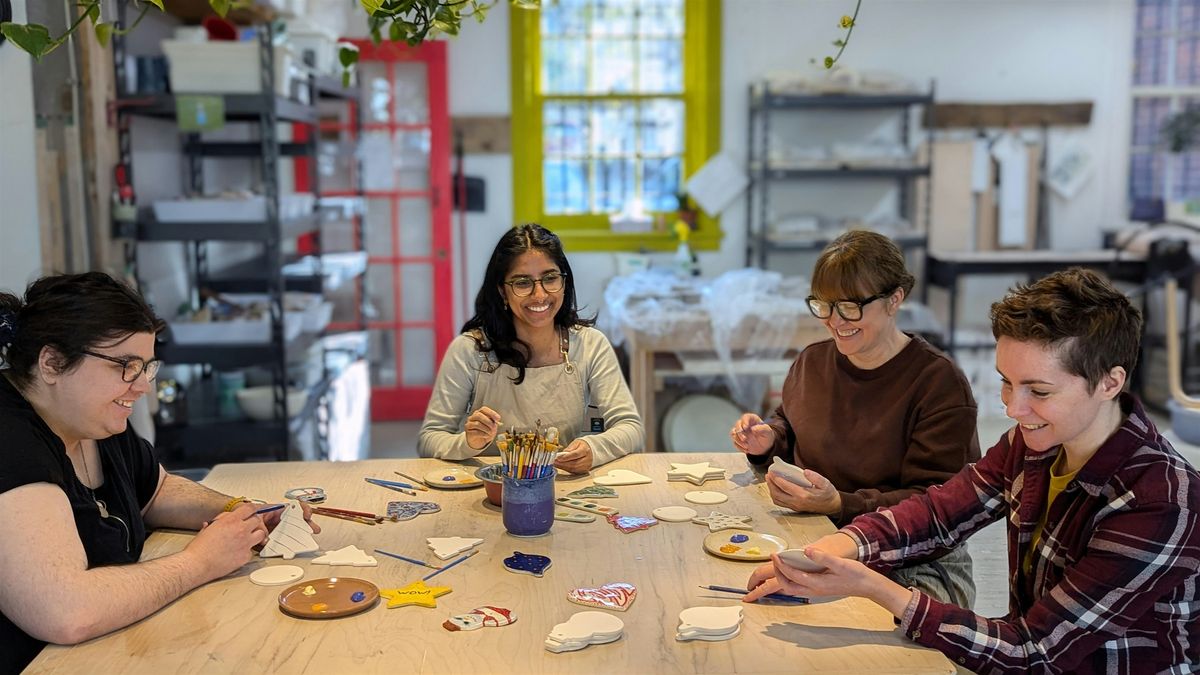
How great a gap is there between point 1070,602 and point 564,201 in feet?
17.0

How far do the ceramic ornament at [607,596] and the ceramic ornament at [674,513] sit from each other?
1.18ft

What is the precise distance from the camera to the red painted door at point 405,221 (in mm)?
6195

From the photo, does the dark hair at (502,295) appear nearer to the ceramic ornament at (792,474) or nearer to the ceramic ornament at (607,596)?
the ceramic ornament at (792,474)

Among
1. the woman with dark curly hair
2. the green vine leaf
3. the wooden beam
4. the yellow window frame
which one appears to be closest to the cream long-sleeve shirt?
the woman with dark curly hair

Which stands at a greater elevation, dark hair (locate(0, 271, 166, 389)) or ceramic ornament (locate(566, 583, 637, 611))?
dark hair (locate(0, 271, 166, 389))

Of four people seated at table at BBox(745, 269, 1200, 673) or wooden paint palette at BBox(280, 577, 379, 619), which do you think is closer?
four people seated at table at BBox(745, 269, 1200, 673)

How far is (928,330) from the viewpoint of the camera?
4.84 meters

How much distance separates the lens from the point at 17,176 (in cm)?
311

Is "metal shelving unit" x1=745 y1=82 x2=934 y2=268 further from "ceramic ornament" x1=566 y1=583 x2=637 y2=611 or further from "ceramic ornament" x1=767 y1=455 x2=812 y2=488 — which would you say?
"ceramic ornament" x1=566 y1=583 x2=637 y2=611

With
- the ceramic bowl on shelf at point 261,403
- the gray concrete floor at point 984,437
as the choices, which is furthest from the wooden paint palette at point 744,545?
the ceramic bowl on shelf at point 261,403

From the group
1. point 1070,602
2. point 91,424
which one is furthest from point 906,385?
point 91,424

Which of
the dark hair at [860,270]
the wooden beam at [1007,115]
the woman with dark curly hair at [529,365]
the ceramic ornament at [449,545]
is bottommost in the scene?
the ceramic ornament at [449,545]

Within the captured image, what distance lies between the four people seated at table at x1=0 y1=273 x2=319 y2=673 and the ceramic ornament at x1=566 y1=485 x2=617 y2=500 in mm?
601

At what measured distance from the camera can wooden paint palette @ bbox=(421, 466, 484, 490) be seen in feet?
7.49
